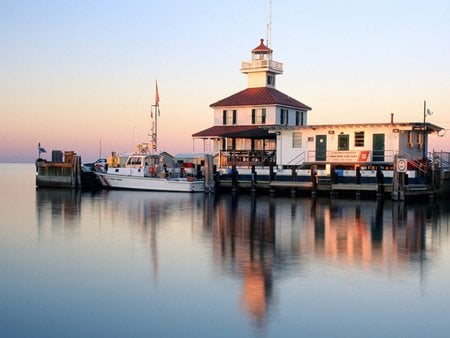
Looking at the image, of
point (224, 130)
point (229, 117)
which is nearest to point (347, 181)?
point (224, 130)

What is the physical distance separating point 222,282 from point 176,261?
3621mm

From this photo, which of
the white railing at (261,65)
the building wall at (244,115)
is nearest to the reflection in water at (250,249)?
the building wall at (244,115)

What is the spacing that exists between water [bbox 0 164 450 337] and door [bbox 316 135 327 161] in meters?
16.2

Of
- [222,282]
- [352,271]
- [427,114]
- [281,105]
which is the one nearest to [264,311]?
[222,282]

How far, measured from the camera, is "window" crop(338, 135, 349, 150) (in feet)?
156

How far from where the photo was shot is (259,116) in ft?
202

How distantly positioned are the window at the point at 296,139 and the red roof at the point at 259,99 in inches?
440

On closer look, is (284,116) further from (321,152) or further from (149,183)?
(149,183)

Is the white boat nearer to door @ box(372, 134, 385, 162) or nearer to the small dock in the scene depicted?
the small dock

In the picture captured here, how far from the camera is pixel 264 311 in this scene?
13.1 m

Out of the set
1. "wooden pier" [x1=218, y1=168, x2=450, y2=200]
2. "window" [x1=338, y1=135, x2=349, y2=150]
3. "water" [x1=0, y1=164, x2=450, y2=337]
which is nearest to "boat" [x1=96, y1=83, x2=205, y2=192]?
"wooden pier" [x1=218, y1=168, x2=450, y2=200]

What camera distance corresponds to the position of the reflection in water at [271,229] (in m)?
17.6

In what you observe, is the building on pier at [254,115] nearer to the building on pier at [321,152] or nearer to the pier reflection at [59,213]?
the building on pier at [321,152]

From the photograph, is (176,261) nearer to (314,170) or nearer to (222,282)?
(222,282)
